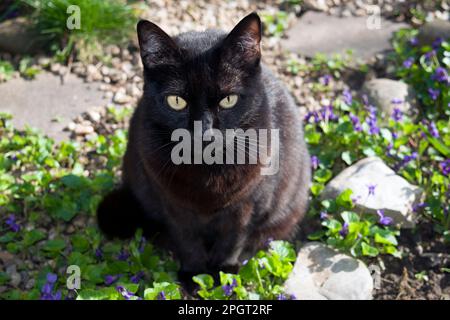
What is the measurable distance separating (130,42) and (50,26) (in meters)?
0.57

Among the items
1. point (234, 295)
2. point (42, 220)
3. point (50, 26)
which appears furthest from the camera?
point (50, 26)

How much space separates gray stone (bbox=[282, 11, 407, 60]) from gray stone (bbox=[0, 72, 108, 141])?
1.52 metres

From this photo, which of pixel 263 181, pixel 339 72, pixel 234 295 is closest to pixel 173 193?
pixel 263 181

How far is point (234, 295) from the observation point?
3020mm

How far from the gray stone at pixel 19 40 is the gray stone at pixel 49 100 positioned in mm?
269

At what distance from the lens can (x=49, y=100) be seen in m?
4.11

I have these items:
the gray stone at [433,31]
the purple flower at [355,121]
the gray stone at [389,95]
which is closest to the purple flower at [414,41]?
the gray stone at [433,31]

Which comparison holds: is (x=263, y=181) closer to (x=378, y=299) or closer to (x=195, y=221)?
(x=195, y=221)

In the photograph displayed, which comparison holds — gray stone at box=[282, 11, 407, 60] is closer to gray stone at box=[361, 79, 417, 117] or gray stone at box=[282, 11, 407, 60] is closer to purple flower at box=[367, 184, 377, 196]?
gray stone at box=[361, 79, 417, 117]

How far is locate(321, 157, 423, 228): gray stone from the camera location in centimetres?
330

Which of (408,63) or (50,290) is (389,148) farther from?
(50,290)

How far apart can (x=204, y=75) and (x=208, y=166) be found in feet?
1.50

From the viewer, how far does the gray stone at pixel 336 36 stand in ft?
14.8

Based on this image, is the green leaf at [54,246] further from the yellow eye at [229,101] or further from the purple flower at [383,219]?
the purple flower at [383,219]
